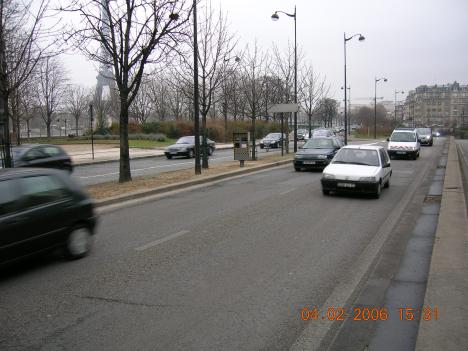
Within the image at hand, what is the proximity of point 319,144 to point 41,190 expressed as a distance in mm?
16572

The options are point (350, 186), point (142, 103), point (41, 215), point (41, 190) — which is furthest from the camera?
point (142, 103)

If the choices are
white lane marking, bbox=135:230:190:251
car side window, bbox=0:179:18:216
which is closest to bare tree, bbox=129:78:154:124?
white lane marking, bbox=135:230:190:251

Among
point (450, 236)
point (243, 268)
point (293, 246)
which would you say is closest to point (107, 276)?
point (243, 268)

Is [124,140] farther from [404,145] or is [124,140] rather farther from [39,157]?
[404,145]

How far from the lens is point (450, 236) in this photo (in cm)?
822

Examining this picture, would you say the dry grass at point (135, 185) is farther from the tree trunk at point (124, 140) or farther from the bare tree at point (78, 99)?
the bare tree at point (78, 99)

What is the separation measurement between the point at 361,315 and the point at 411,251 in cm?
315

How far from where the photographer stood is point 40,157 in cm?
1831

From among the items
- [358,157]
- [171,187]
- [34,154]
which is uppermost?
[34,154]

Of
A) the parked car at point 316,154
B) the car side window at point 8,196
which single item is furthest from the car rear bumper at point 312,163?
the car side window at point 8,196

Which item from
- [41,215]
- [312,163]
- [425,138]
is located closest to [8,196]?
[41,215]

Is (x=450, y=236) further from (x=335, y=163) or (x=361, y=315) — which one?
(x=335, y=163)

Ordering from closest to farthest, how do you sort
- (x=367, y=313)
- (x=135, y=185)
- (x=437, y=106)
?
(x=367, y=313)
(x=135, y=185)
(x=437, y=106)

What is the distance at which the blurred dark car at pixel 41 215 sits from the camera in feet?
19.8
